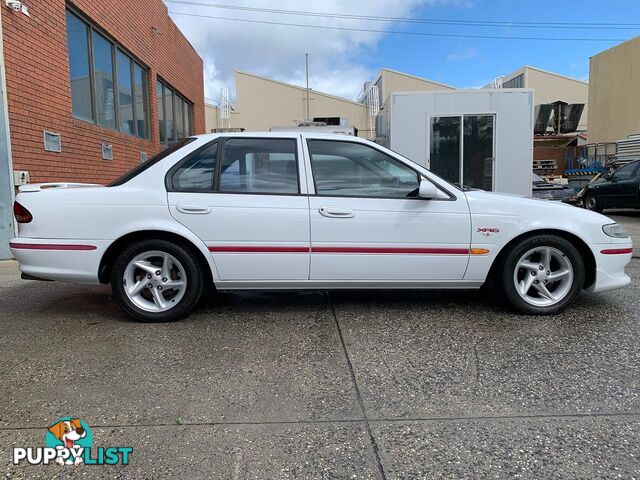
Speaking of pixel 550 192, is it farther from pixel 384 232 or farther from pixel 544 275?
pixel 384 232

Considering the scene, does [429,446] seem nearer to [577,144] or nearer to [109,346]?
[109,346]

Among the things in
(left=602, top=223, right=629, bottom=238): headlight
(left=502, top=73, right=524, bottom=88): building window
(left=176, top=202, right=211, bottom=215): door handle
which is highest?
(left=502, top=73, right=524, bottom=88): building window

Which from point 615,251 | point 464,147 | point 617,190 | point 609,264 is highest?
point 464,147


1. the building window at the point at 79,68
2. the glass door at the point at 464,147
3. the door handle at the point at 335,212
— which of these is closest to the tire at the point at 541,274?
the door handle at the point at 335,212

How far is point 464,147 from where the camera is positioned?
10.0 m

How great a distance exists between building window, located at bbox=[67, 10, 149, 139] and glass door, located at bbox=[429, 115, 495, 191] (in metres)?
6.03

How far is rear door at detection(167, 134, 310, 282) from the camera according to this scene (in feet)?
14.1

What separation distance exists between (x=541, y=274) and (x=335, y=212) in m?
1.86

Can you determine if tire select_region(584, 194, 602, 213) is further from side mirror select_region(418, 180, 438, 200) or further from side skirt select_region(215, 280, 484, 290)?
side mirror select_region(418, 180, 438, 200)

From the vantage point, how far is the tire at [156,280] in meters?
4.30

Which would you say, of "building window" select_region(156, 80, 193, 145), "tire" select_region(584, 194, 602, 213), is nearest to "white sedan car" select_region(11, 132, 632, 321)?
"building window" select_region(156, 80, 193, 145)

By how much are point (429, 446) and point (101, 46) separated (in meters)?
9.29

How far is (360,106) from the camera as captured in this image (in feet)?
103

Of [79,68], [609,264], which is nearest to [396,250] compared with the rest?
[609,264]
